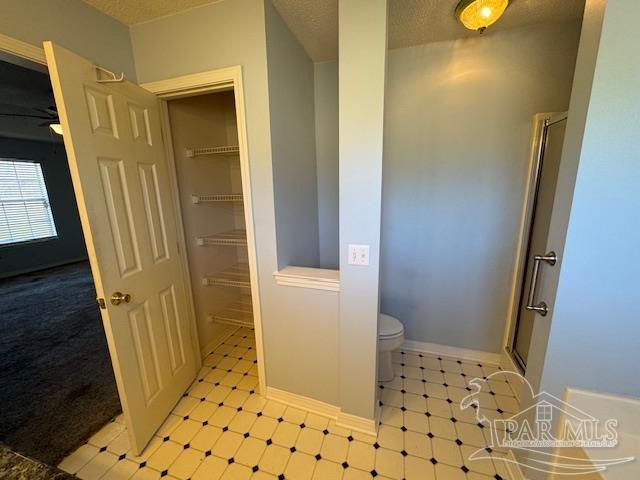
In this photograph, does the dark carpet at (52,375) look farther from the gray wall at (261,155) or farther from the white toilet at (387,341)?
the white toilet at (387,341)

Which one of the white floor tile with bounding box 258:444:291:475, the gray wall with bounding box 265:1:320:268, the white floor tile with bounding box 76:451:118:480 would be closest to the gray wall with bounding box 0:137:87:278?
the white floor tile with bounding box 76:451:118:480

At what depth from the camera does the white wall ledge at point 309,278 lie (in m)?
1.47

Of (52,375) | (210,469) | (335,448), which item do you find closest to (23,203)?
(52,375)

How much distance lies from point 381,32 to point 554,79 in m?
1.37

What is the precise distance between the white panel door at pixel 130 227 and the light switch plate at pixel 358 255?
1.20 m

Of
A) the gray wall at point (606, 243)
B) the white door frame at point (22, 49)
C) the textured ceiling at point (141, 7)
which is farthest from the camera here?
the textured ceiling at point (141, 7)

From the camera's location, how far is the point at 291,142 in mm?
1744

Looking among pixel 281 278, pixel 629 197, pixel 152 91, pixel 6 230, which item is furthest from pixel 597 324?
pixel 6 230

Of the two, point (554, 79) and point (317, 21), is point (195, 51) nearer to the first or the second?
point (317, 21)

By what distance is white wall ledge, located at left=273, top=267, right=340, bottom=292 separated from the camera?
1.47 m

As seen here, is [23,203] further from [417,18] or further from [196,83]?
[417,18]

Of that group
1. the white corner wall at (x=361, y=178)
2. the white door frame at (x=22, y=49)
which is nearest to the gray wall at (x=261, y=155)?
the white corner wall at (x=361, y=178)

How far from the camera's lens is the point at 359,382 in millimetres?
1502

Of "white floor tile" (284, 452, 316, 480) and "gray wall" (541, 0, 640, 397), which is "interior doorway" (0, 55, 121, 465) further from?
"gray wall" (541, 0, 640, 397)
